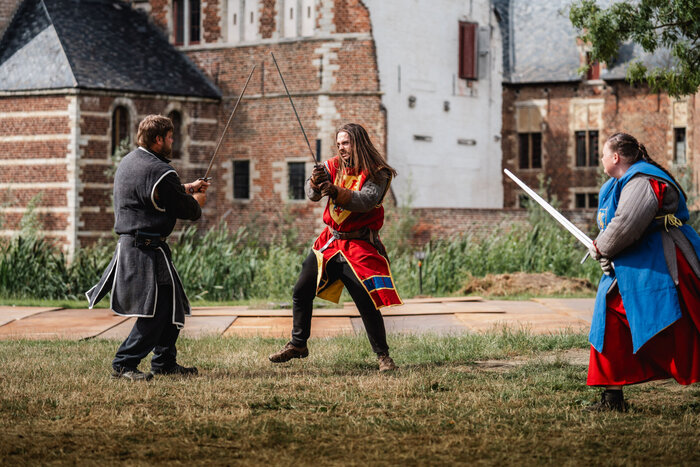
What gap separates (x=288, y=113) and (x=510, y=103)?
11.1 m

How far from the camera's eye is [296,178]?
26.4m

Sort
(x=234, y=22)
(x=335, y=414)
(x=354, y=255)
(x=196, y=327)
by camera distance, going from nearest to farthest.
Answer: (x=335, y=414) < (x=354, y=255) < (x=196, y=327) < (x=234, y=22)

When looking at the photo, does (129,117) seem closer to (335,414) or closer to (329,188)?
(329,188)

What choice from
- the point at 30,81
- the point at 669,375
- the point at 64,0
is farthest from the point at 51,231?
the point at 669,375

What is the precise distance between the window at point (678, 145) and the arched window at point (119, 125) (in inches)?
717

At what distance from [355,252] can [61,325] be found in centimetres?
429

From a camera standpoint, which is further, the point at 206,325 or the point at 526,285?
the point at 526,285

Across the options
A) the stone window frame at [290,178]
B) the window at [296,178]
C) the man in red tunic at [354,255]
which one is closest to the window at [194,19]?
the stone window frame at [290,178]

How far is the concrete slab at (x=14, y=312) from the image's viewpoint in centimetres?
1027

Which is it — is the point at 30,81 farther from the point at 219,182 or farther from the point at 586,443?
the point at 586,443

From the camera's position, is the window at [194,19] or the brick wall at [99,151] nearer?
the brick wall at [99,151]

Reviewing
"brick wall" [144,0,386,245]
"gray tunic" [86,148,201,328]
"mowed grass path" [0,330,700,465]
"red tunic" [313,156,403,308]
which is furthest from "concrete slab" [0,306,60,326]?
"brick wall" [144,0,386,245]

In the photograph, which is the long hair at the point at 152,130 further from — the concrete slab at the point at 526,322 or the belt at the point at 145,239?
the concrete slab at the point at 526,322

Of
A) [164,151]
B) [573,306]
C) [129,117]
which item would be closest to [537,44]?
[129,117]
